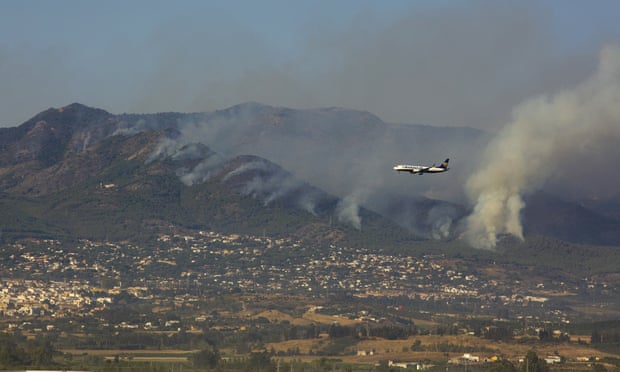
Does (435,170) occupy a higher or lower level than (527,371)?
higher

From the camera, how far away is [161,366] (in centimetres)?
19500

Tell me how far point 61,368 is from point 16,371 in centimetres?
1650

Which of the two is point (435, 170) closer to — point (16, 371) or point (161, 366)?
point (161, 366)

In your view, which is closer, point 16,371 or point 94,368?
point 16,371

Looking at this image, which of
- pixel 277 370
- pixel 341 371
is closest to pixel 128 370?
pixel 277 370

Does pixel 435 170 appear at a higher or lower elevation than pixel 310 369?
higher

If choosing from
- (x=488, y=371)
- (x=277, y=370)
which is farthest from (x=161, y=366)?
(x=488, y=371)

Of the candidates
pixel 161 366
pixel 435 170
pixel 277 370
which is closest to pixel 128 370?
pixel 161 366

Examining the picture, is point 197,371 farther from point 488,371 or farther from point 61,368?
point 488,371

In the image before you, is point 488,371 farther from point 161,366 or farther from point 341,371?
point 161,366

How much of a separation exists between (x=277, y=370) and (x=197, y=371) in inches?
603

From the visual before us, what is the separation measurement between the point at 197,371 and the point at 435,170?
53.0m

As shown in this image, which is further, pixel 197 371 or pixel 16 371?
pixel 197 371

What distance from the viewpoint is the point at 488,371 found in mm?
198375
